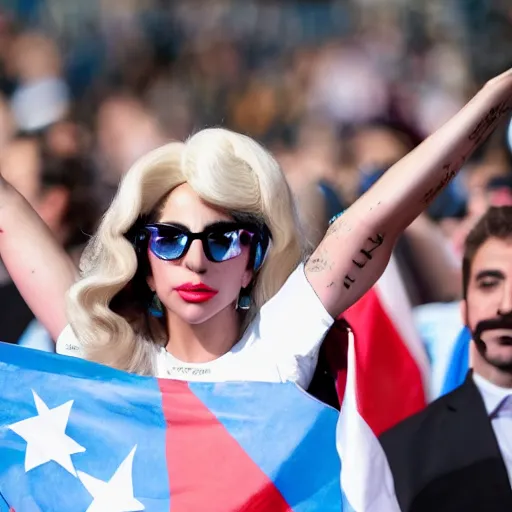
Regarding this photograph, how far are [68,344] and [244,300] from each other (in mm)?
445

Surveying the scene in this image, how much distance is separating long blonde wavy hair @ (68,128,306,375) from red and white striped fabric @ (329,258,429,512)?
249 millimetres

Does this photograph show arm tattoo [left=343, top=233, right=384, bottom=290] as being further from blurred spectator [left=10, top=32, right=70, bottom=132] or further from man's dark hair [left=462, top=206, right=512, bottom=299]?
blurred spectator [left=10, top=32, right=70, bottom=132]

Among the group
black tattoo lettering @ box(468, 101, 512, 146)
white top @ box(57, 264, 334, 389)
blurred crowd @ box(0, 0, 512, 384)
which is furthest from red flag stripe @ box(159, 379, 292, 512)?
blurred crowd @ box(0, 0, 512, 384)

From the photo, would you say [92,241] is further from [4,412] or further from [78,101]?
[78,101]

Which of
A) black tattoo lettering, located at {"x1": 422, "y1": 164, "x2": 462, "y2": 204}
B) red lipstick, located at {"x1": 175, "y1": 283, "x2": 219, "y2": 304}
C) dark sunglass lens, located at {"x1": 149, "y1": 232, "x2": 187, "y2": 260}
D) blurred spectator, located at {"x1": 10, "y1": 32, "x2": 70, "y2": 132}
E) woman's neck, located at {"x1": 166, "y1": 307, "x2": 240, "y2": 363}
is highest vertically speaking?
black tattoo lettering, located at {"x1": 422, "y1": 164, "x2": 462, "y2": 204}

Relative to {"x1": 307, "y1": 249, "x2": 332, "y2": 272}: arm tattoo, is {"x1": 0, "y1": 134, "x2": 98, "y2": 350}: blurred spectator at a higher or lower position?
lower

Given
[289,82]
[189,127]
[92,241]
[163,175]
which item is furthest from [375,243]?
[289,82]

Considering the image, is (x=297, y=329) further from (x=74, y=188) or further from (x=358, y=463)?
(x=74, y=188)

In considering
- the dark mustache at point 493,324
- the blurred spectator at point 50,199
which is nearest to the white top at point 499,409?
the dark mustache at point 493,324

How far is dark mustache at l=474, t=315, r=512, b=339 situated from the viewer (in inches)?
142

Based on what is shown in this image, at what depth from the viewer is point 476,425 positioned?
11.7ft

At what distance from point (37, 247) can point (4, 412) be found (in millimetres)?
434

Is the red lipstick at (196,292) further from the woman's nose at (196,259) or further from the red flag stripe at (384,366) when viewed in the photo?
the red flag stripe at (384,366)

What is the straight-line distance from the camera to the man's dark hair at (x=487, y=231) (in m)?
3.72
